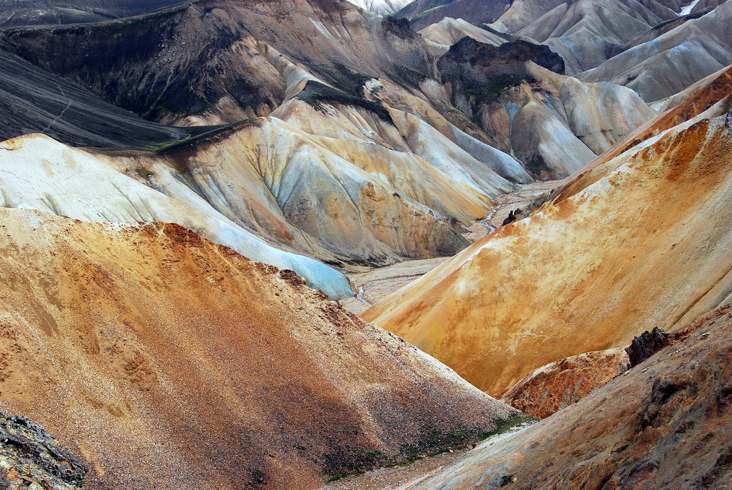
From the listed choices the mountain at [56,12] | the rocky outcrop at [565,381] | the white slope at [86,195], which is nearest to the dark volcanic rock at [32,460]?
the rocky outcrop at [565,381]

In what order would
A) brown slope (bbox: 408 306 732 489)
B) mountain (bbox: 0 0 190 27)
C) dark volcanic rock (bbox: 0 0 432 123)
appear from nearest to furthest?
brown slope (bbox: 408 306 732 489) < dark volcanic rock (bbox: 0 0 432 123) < mountain (bbox: 0 0 190 27)

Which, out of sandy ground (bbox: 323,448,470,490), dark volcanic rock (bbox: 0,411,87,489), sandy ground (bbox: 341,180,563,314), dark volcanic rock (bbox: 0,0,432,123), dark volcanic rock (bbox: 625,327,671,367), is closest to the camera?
dark volcanic rock (bbox: 0,411,87,489)

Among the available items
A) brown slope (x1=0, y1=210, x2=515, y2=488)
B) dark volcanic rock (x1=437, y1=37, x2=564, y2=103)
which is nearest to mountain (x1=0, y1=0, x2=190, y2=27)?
dark volcanic rock (x1=437, y1=37, x2=564, y2=103)

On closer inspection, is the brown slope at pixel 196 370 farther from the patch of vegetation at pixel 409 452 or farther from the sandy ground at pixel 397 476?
the sandy ground at pixel 397 476

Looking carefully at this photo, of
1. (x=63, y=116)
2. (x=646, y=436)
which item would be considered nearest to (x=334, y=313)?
(x=646, y=436)

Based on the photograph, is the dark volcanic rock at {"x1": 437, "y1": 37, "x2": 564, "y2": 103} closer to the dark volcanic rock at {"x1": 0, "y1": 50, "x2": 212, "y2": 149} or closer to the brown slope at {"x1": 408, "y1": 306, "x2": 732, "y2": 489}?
the dark volcanic rock at {"x1": 0, "y1": 50, "x2": 212, "y2": 149}

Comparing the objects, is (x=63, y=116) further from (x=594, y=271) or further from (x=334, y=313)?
(x=594, y=271)
